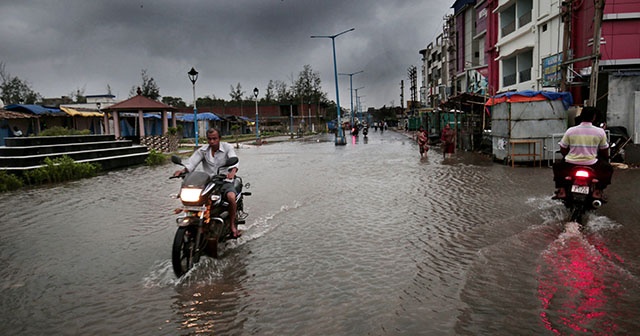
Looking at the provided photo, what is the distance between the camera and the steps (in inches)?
573

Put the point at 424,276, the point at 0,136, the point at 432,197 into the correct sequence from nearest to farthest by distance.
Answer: the point at 424,276 < the point at 432,197 < the point at 0,136

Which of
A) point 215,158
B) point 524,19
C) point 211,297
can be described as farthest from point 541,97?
point 524,19

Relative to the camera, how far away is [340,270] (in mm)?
5109

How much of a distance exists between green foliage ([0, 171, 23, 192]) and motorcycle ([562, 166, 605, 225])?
13.1 m

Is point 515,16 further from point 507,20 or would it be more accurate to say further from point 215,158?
point 215,158

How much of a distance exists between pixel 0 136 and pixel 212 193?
27.9 m

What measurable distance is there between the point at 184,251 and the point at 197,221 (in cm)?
35

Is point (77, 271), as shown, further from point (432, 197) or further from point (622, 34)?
point (622, 34)

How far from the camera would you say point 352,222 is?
7.62 metres

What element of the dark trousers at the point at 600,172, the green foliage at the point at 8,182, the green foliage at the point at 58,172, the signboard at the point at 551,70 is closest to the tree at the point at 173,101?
the signboard at the point at 551,70

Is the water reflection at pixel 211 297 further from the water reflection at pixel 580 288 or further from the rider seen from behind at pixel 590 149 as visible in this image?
the rider seen from behind at pixel 590 149

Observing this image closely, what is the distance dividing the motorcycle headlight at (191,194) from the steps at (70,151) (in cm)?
1105

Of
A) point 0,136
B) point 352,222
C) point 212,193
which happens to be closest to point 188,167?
point 212,193

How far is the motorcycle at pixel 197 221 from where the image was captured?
5016 millimetres
